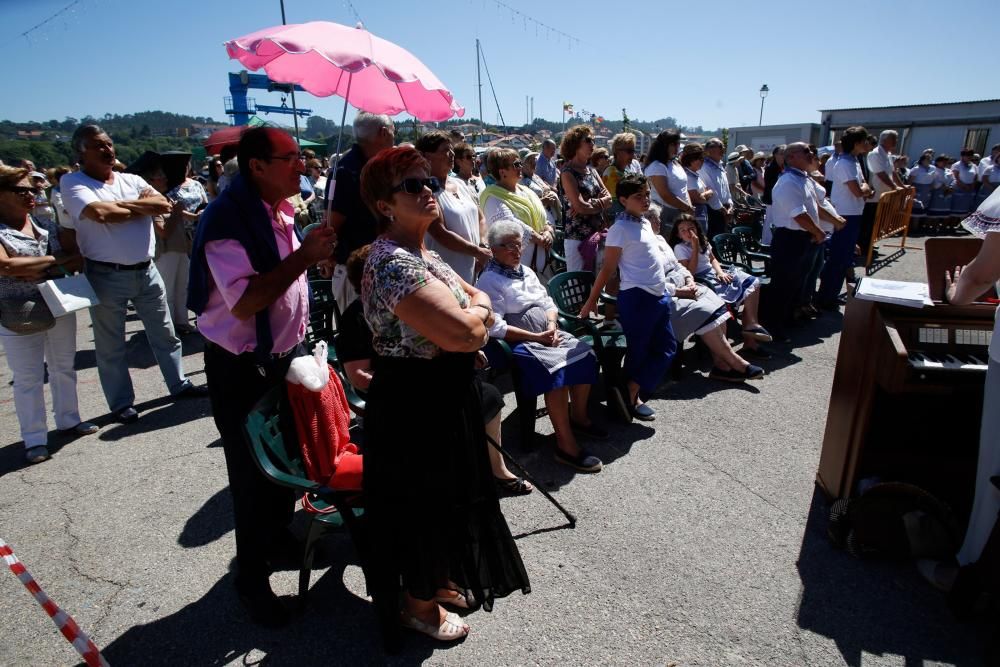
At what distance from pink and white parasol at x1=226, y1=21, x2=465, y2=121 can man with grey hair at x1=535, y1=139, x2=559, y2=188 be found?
17.7 feet

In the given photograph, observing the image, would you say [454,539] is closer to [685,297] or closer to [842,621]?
[842,621]

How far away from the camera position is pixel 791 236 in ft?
18.4

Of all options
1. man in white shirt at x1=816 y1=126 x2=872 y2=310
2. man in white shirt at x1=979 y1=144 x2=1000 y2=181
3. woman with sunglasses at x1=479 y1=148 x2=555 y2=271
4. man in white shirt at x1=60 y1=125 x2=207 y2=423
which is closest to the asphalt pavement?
man in white shirt at x1=60 y1=125 x2=207 y2=423

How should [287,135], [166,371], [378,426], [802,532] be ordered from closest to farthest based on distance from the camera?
1. [378,426]
2. [287,135]
3. [802,532]
4. [166,371]

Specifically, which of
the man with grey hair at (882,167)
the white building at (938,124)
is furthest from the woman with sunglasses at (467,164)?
the white building at (938,124)

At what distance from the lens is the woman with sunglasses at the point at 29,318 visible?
339cm

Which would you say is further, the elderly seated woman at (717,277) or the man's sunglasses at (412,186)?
the elderly seated woman at (717,277)

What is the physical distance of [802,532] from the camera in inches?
112

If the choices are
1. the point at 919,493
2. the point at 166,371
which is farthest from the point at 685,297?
the point at 166,371

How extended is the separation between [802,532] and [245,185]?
2.96m

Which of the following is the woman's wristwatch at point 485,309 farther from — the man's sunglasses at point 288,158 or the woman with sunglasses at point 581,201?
the woman with sunglasses at point 581,201

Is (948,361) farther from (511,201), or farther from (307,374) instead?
(511,201)

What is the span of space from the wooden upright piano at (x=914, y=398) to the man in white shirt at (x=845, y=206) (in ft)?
14.2

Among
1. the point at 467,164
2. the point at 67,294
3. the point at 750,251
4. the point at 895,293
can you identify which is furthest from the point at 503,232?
the point at 750,251
